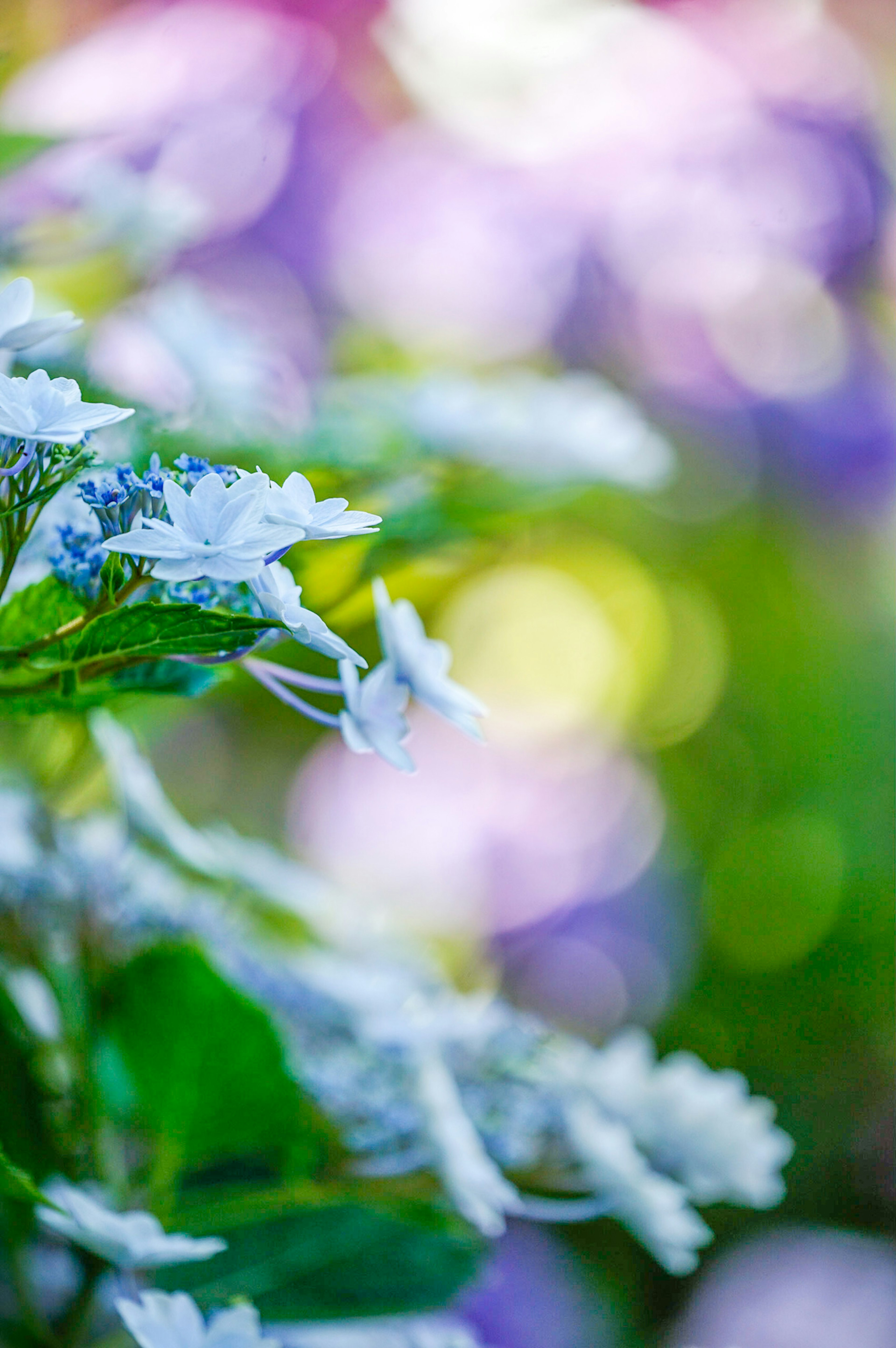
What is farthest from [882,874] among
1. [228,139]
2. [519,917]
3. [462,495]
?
[228,139]

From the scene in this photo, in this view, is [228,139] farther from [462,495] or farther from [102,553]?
[102,553]

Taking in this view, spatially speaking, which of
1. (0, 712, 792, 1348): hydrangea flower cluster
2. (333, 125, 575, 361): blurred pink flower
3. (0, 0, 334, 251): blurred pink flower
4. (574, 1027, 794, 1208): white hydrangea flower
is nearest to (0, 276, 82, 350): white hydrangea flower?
(0, 712, 792, 1348): hydrangea flower cluster

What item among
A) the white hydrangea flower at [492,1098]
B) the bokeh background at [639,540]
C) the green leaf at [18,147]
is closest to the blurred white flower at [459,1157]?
the white hydrangea flower at [492,1098]

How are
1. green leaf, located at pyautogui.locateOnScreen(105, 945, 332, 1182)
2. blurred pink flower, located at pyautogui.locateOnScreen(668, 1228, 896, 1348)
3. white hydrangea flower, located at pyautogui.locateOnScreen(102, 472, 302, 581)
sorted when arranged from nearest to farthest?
white hydrangea flower, located at pyautogui.locateOnScreen(102, 472, 302, 581)
green leaf, located at pyautogui.locateOnScreen(105, 945, 332, 1182)
blurred pink flower, located at pyautogui.locateOnScreen(668, 1228, 896, 1348)

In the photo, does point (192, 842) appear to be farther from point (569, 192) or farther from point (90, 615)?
point (569, 192)

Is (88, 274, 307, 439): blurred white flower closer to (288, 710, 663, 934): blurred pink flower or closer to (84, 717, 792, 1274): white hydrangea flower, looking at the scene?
(84, 717, 792, 1274): white hydrangea flower

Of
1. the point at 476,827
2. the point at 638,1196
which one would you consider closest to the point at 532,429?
the point at 638,1196
